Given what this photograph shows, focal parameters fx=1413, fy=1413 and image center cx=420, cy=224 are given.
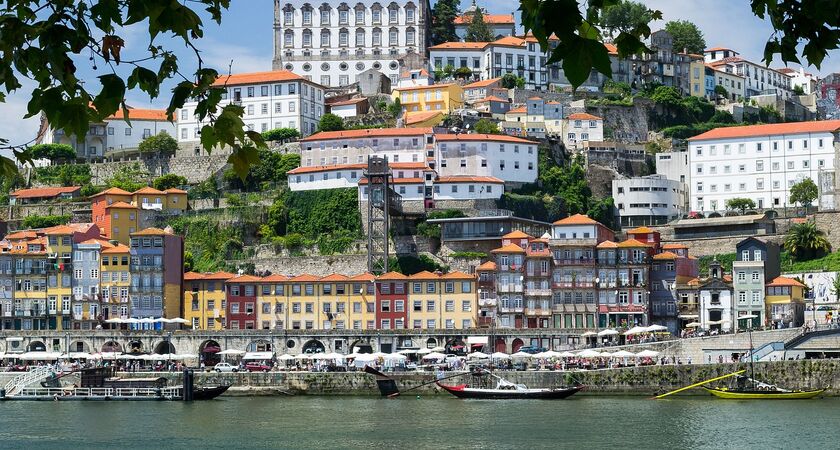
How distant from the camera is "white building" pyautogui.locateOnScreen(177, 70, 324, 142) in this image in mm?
98062

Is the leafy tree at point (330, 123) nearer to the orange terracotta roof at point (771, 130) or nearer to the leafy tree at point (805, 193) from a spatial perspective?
the orange terracotta roof at point (771, 130)

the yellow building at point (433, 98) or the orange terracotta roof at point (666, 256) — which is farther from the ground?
A: the yellow building at point (433, 98)

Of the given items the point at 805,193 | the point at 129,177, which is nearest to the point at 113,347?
the point at 129,177

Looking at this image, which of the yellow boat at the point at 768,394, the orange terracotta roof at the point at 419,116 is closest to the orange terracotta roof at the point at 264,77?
the orange terracotta roof at the point at 419,116

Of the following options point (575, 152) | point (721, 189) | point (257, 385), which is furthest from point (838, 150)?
point (257, 385)

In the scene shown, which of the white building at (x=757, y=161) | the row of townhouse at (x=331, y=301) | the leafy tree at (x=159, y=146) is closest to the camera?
the row of townhouse at (x=331, y=301)

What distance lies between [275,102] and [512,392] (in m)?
44.2

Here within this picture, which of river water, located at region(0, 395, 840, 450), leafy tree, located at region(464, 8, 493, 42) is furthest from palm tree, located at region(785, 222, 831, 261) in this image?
leafy tree, located at region(464, 8, 493, 42)

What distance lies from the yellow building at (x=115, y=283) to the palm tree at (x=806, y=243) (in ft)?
120

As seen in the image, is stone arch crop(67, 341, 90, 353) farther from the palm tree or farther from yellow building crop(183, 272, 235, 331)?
the palm tree

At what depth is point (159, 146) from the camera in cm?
9744

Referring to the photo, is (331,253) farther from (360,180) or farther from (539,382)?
(539,382)

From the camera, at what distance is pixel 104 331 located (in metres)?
72.6

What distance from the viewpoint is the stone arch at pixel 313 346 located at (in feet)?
234
